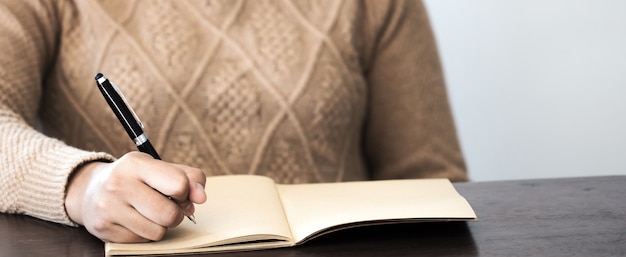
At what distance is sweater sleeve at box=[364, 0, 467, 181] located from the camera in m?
1.33

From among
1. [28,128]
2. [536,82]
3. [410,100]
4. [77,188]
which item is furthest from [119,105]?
[536,82]

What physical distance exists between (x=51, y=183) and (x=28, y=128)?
152mm

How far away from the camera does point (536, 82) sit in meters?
1.67

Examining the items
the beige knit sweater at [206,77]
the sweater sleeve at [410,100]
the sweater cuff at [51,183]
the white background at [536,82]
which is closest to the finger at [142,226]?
the sweater cuff at [51,183]

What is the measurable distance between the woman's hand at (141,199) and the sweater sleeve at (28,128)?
88mm

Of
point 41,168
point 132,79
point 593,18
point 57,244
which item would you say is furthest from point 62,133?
point 593,18

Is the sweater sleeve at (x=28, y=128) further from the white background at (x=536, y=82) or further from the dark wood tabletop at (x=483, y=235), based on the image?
the white background at (x=536, y=82)

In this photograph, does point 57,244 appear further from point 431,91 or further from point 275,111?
point 431,91

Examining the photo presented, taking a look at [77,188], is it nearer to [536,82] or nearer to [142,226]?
[142,226]

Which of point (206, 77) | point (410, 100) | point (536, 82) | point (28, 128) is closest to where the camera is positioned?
point (28, 128)

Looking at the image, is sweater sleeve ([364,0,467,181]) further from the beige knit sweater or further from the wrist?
the wrist

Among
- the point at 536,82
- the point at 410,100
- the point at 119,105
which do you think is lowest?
the point at 536,82

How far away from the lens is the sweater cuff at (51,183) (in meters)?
0.80

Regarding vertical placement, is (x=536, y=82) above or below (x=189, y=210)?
below
